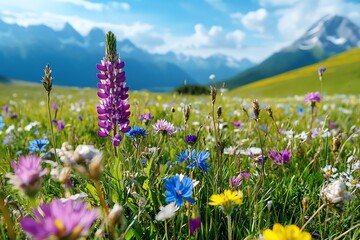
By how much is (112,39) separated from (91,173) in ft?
4.39

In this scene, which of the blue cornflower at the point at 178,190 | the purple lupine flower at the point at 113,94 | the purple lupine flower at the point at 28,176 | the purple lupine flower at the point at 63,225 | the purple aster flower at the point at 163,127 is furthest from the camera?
the purple aster flower at the point at 163,127

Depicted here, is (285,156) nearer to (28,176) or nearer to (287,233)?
(287,233)

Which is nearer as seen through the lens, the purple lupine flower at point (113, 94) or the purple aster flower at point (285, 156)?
the purple lupine flower at point (113, 94)

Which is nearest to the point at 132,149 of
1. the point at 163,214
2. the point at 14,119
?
the point at 163,214

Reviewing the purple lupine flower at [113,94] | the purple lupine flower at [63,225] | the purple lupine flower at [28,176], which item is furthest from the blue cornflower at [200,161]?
the purple lupine flower at [63,225]

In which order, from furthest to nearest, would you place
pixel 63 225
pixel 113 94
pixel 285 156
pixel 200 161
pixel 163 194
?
1. pixel 285 156
2. pixel 113 94
3. pixel 200 161
4. pixel 163 194
5. pixel 63 225

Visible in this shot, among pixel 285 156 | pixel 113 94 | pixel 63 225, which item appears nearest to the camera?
pixel 63 225

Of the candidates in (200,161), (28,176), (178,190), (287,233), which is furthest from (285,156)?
(28,176)

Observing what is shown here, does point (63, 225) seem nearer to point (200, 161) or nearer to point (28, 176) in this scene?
point (28, 176)

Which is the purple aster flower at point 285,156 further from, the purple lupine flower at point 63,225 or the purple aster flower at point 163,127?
the purple lupine flower at point 63,225

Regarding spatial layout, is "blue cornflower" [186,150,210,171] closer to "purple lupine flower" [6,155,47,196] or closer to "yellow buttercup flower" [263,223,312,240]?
"yellow buttercup flower" [263,223,312,240]

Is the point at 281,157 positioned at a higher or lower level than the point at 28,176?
lower

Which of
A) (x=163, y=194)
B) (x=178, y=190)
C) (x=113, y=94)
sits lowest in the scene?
(x=163, y=194)

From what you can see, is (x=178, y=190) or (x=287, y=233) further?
(x=178, y=190)
